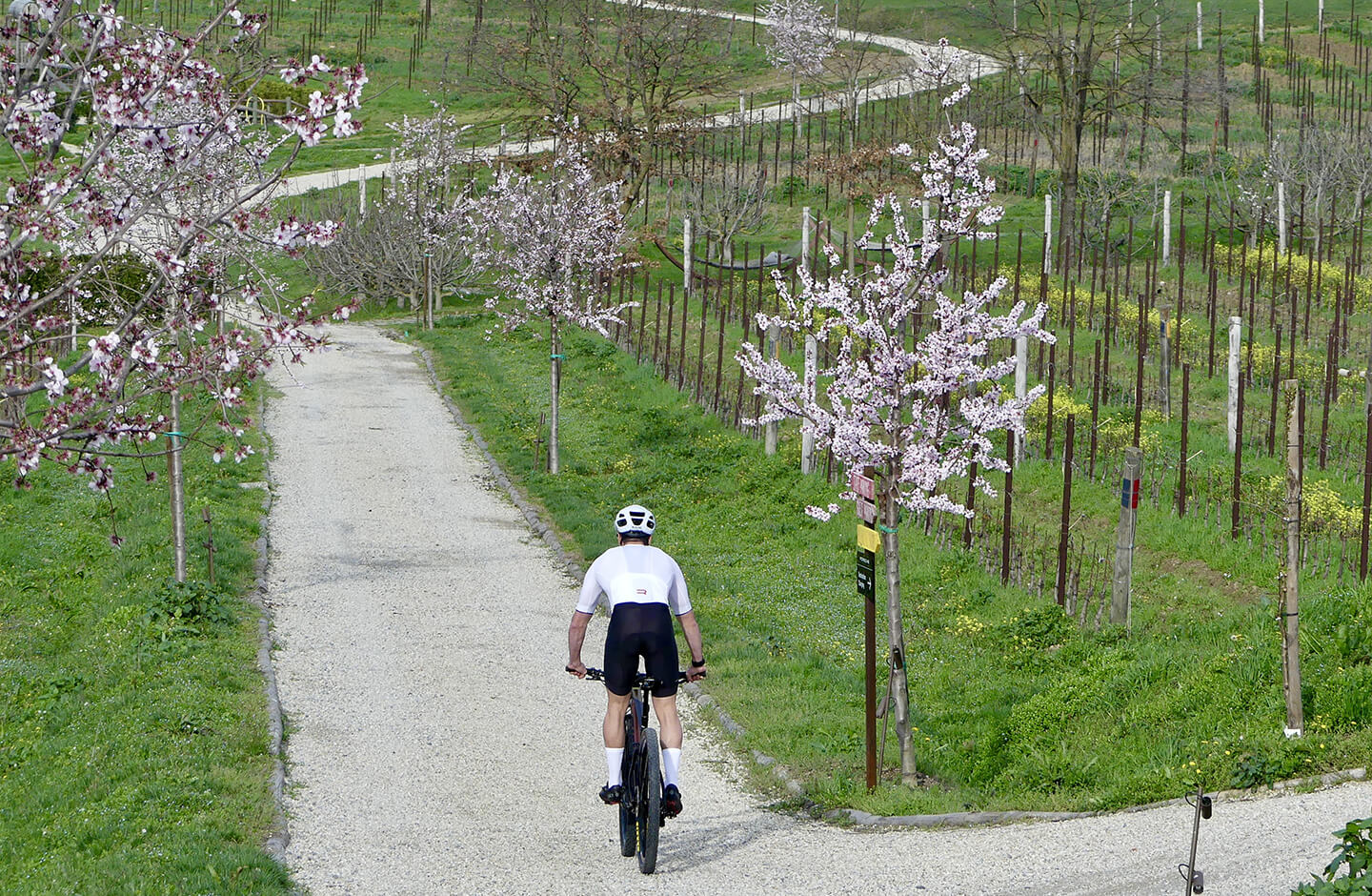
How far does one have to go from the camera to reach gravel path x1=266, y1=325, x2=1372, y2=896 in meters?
8.67

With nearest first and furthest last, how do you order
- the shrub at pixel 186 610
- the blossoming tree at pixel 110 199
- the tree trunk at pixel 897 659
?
the blossoming tree at pixel 110 199 < the tree trunk at pixel 897 659 < the shrub at pixel 186 610

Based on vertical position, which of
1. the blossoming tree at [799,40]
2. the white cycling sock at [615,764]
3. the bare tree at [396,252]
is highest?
the blossoming tree at [799,40]

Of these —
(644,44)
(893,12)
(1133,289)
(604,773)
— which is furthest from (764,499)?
(893,12)

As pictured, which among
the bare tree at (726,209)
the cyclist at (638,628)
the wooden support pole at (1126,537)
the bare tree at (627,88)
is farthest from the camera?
the bare tree at (726,209)

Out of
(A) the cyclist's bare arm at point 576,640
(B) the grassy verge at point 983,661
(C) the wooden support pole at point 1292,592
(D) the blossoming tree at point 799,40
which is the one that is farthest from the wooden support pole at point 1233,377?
(D) the blossoming tree at point 799,40

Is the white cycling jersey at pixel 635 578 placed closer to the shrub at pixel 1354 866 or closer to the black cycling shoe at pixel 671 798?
the black cycling shoe at pixel 671 798

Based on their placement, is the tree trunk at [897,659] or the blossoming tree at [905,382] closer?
the tree trunk at [897,659]

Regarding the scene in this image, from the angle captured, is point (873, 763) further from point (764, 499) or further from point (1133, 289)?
point (1133, 289)

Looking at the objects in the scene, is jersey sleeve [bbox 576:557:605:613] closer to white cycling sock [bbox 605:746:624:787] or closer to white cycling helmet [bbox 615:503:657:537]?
white cycling helmet [bbox 615:503:657:537]

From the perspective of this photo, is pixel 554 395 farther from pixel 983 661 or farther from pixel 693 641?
pixel 693 641

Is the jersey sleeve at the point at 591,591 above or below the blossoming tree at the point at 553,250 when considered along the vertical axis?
below

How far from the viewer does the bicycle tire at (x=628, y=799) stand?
29.2 feet

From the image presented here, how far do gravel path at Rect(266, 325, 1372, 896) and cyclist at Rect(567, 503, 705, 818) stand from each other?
0.70 meters

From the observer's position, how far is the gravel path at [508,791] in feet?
28.5
